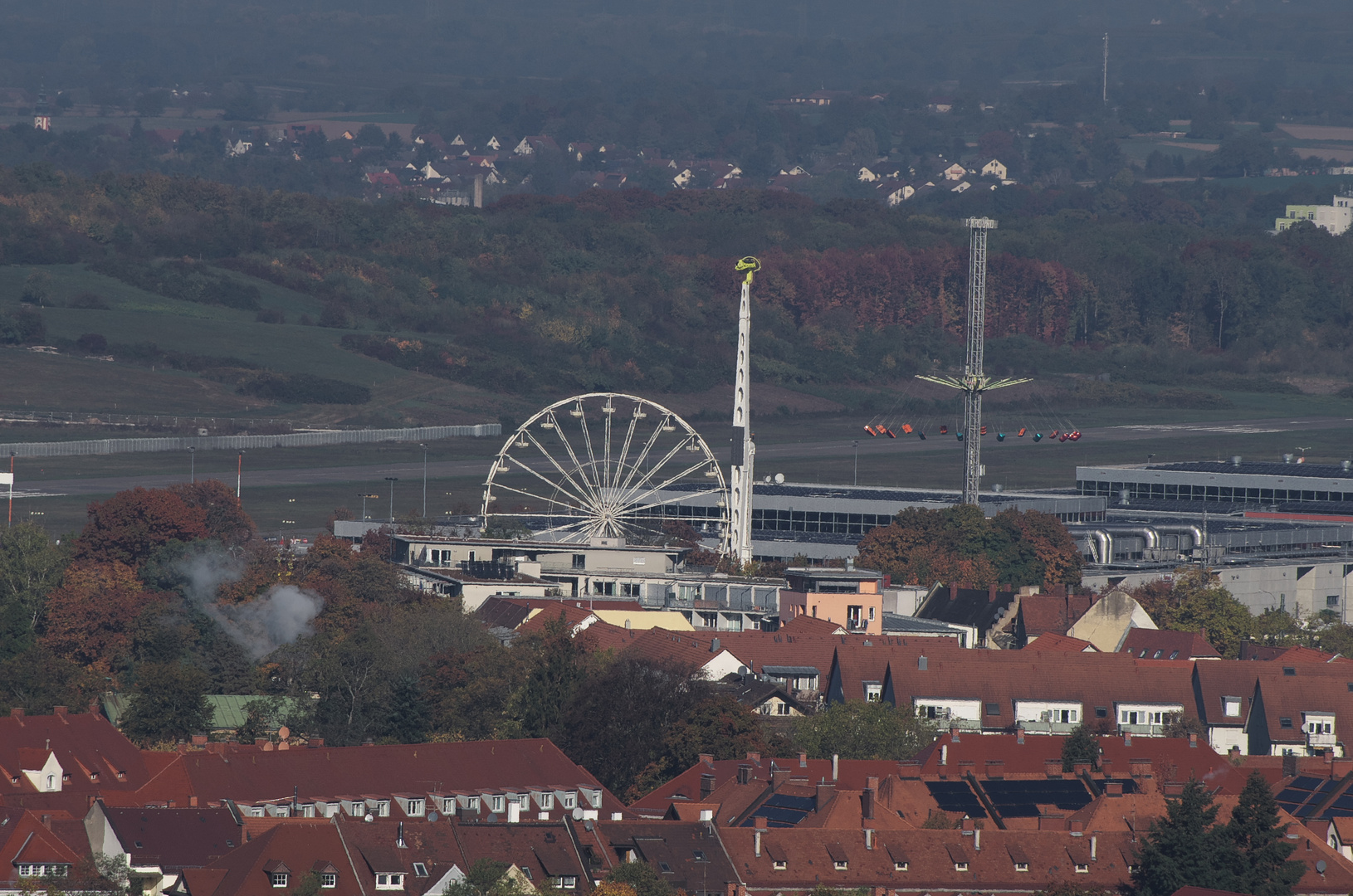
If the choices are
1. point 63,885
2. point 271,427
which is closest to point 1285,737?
point 63,885

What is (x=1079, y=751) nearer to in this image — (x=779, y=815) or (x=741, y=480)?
(x=779, y=815)

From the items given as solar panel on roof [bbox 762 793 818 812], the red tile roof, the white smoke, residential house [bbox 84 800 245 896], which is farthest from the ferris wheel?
residential house [bbox 84 800 245 896]

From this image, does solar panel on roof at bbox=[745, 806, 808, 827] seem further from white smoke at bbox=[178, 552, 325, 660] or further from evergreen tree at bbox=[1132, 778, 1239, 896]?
white smoke at bbox=[178, 552, 325, 660]

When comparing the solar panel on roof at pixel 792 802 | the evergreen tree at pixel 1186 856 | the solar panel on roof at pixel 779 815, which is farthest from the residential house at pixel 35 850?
the evergreen tree at pixel 1186 856

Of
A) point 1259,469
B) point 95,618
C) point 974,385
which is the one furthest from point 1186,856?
point 1259,469

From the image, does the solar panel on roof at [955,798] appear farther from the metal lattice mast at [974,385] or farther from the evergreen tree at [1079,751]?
the metal lattice mast at [974,385]

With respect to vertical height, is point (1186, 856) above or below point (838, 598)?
below

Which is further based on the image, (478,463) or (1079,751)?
(478,463)
